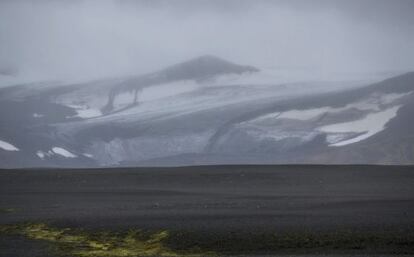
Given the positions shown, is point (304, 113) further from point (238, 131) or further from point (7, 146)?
point (7, 146)

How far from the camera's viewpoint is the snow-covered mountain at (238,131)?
50281 mm

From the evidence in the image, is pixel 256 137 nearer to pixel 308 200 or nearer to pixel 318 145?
pixel 318 145

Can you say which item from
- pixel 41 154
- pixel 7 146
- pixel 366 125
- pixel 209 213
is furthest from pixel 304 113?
pixel 209 213

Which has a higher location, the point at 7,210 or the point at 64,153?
the point at 64,153

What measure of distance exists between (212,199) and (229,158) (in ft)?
108

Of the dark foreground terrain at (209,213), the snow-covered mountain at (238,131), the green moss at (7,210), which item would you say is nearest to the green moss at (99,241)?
the dark foreground terrain at (209,213)

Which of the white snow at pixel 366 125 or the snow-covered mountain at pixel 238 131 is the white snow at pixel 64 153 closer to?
the snow-covered mountain at pixel 238 131

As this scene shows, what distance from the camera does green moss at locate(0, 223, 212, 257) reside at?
39.8ft

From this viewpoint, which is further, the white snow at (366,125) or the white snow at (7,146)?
the white snow at (366,125)

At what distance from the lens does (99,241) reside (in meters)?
13.3

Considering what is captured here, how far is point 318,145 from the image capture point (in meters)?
50.6

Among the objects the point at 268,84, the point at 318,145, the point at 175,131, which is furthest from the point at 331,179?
the point at 268,84

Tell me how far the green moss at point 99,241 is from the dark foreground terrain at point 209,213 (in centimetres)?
2

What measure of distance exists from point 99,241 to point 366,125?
1697 inches
